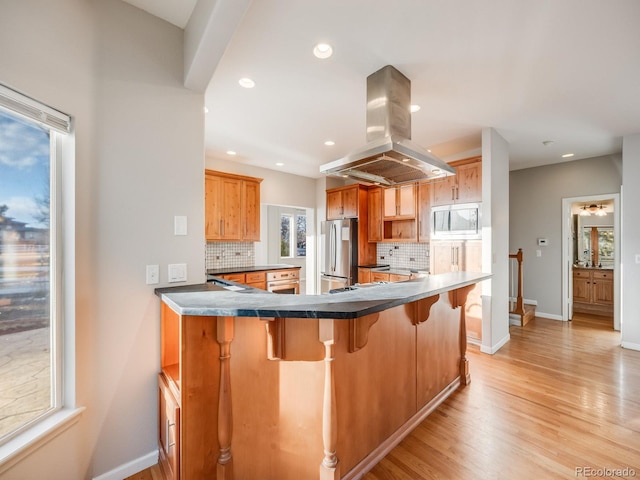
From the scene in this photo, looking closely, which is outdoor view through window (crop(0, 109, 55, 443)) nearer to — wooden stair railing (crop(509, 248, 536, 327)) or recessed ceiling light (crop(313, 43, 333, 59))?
recessed ceiling light (crop(313, 43, 333, 59))

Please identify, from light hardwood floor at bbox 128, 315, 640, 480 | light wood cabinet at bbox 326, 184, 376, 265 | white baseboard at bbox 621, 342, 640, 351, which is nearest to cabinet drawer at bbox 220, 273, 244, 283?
light wood cabinet at bbox 326, 184, 376, 265

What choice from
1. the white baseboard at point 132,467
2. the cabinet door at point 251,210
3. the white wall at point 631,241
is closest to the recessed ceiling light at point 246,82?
the cabinet door at point 251,210

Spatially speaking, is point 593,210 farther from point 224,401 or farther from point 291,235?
point 224,401

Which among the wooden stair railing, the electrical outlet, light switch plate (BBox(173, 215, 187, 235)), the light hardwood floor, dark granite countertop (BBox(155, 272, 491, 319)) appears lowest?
the light hardwood floor

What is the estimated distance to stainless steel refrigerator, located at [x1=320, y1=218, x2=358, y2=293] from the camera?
5078 mm

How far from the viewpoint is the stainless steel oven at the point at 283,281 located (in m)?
4.53

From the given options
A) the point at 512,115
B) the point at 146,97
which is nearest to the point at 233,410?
the point at 146,97

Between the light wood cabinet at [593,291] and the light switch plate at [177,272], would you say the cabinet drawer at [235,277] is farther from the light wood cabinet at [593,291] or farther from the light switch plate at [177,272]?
the light wood cabinet at [593,291]

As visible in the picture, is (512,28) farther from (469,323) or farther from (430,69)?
(469,323)

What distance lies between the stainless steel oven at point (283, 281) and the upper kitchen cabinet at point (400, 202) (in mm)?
1923

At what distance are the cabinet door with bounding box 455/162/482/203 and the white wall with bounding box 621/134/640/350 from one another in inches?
71.8

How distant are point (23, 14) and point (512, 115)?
3838 mm

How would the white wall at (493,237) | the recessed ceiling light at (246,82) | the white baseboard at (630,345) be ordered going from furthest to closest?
1. the white baseboard at (630,345)
2. the white wall at (493,237)
3. the recessed ceiling light at (246,82)

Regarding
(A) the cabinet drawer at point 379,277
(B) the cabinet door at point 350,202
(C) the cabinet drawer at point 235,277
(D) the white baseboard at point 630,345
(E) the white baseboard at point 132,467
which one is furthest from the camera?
(B) the cabinet door at point 350,202
